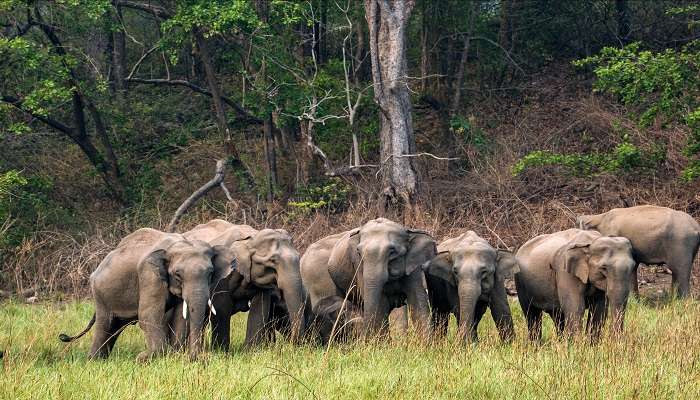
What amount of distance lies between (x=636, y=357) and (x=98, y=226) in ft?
49.6

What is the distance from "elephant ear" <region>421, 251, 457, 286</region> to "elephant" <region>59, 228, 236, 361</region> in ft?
7.47

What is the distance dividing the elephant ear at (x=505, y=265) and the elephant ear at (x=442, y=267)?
0.53m

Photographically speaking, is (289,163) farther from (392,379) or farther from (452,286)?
(392,379)

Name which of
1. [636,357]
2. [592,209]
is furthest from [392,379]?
[592,209]

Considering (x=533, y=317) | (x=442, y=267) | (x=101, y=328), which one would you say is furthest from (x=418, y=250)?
(x=101, y=328)

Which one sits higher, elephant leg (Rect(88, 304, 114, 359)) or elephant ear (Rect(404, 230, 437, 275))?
elephant ear (Rect(404, 230, 437, 275))

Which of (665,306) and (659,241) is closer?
(665,306)

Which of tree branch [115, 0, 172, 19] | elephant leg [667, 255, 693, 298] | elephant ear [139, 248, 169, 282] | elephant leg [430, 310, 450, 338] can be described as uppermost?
tree branch [115, 0, 172, 19]

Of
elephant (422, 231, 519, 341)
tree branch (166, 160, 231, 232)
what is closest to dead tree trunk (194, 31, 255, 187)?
tree branch (166, 160, 231, 232)

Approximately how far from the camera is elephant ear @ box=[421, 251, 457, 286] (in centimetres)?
1296

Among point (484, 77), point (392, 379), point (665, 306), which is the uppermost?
point (484, 77)

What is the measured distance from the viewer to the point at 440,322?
12.8m

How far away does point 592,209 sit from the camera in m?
22.5

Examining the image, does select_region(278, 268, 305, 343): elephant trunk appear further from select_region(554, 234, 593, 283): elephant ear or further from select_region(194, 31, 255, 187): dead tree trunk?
select_region(194, 31, 255, 187): dead tree trunk
